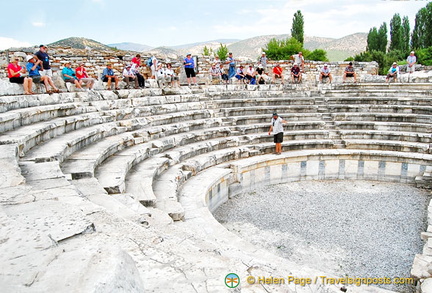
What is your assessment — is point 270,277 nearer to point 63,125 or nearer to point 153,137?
point 63,125

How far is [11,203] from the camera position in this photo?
2875mm

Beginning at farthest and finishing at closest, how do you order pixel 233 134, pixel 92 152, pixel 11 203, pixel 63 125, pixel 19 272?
pixel 233 134 < pixel 63 125 < pixel 92 152 < pixel 11 203 < pixel 19 272

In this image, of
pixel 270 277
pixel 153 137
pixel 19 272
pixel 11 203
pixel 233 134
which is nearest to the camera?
pixel 19 272

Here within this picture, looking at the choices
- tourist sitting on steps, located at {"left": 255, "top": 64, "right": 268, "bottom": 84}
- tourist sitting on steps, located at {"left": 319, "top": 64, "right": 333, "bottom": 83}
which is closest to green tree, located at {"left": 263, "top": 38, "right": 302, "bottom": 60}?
tourist sitting on steps, located at {"left": 319, "top": 64, "right": 333, "bottom": 83}

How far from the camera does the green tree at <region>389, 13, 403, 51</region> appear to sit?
149 feet

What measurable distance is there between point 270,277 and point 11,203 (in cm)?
227

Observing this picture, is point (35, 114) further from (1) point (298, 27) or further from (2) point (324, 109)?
(1) point (298, 27)

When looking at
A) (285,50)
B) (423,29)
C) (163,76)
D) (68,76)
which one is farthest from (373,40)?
(68,76)

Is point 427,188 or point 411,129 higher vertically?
point 411,129

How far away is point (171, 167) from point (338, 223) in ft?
12.4

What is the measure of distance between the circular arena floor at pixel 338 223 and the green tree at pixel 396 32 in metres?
43.7

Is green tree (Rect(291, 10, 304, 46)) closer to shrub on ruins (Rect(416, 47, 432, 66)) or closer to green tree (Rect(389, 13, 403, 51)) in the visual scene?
→ green tree (Rect(389, 13, 403, 51))

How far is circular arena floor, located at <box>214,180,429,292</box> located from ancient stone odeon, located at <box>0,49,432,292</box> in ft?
1.57

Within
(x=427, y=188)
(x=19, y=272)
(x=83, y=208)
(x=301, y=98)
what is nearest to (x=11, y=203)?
(x=83, y=208)
